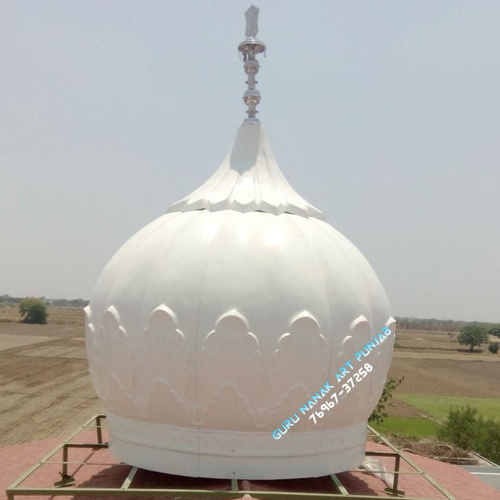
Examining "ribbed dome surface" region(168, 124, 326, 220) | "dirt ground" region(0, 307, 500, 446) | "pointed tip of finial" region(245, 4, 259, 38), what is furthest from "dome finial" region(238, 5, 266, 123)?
"dirt ground" region(0, 307, 500, 446)

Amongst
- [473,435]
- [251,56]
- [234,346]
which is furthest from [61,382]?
[234,346]

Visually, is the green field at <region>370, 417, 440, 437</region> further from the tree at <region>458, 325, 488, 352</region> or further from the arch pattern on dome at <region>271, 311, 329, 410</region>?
the tree at <region>458, 325, 488, 352</region>

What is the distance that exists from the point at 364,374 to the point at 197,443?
10.1ft

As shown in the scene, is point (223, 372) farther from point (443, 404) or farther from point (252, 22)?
point (443, 404)

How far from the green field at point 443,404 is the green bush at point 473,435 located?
30.0ft

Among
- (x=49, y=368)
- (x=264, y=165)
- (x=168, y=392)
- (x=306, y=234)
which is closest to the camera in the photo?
(x=168, y=392)

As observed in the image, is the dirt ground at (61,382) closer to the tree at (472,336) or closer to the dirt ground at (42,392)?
the dirt ground at (42,392)

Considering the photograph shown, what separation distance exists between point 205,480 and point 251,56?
28.3 feet

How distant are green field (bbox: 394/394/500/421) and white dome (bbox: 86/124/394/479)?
81.8 feet

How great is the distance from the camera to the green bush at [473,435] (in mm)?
19312

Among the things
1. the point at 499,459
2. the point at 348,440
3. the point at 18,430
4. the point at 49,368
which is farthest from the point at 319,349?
the point at 49,368

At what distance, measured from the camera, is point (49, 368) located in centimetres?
4075

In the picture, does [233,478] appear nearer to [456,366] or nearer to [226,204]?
[226,204]

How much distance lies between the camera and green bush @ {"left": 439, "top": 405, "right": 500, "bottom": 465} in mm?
19312
